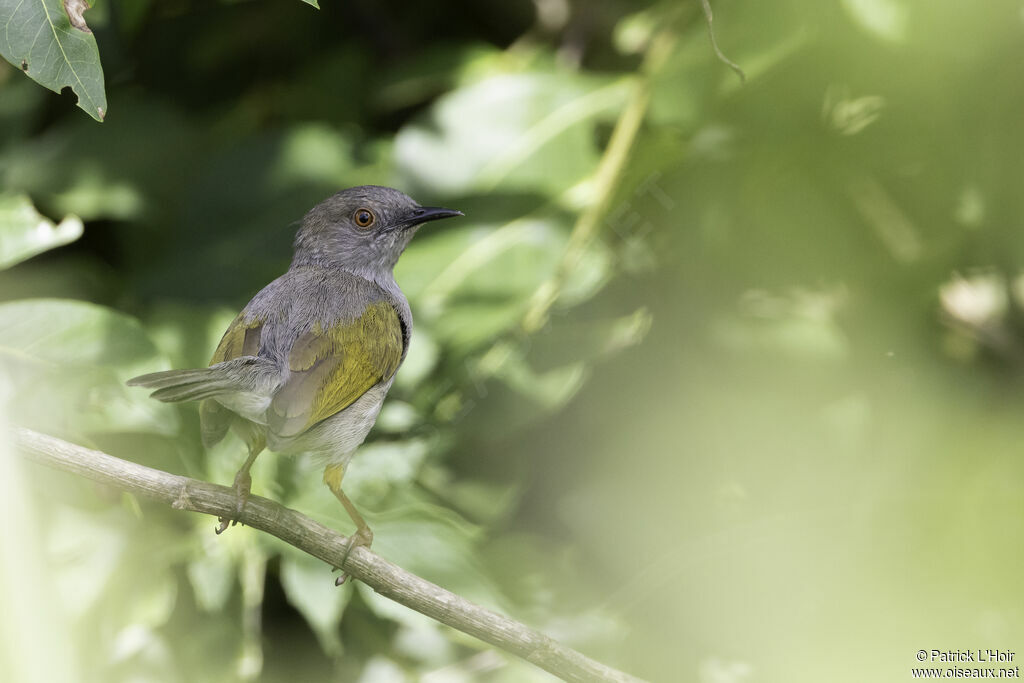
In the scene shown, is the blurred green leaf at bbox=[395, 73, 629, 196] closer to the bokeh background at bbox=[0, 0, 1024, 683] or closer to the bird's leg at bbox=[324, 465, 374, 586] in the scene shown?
the bokeh background at bbox=[0, 0, 1024, 683]

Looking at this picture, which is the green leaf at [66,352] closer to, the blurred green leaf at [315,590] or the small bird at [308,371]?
the small bird at [308,371]

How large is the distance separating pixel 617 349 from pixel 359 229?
1046 mm

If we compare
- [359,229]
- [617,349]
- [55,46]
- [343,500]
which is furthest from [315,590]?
[55,46]

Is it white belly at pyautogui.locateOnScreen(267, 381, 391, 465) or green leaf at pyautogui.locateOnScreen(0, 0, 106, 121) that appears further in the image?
white belly at pyautogui.locateOnScreen(267, 381, 391, 465)

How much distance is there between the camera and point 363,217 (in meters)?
2.33

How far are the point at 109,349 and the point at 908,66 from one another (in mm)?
2399

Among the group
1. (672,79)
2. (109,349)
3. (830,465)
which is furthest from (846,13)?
(109,349)

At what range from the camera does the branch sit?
58.6 inches

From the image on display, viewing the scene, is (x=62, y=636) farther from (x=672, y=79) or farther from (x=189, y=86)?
(x=189, y=86)

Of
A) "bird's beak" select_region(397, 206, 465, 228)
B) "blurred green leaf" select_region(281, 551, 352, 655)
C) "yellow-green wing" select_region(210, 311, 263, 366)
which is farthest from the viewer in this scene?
"blurred green leaf" select_region(281, 551, 352, 655)

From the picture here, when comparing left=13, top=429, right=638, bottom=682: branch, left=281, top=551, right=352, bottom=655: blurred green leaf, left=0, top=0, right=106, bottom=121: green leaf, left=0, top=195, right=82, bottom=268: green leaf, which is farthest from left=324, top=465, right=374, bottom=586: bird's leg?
left=0, top=195, right=82, bottom=268: green leaf

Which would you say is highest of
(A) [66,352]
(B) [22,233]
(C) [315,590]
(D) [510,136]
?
(D) [510,136]

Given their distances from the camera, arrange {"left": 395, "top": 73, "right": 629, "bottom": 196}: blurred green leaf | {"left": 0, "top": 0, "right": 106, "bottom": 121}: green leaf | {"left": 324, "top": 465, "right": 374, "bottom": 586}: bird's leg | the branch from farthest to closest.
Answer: {"left": 395, "top": 73, "right": 629, "bottom": 196}: blurred green leaf < {"left": 324, "top": 465, "right": 374, "bottom": 586}: bird's leg < the branch < {"left": 0, "top": 0, "right": 106, "bottom": 121}: green leaf

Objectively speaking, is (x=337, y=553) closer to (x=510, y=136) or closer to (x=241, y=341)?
(x=241, y=341)
